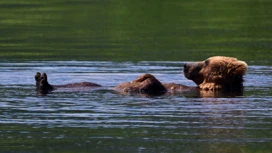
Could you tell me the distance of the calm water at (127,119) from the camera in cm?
1349

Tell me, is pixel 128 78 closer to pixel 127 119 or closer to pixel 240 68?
pixel 240 68

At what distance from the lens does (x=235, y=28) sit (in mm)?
34594

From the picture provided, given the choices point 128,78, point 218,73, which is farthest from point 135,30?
point 218,73

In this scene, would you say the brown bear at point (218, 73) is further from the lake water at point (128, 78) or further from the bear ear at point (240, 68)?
the lake water at point (128, 78)

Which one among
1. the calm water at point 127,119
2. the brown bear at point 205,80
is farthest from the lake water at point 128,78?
the brown bear at point 205,80

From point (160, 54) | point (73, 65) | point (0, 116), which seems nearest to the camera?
point (0, 116)

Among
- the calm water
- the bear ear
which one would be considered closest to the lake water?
the calm water

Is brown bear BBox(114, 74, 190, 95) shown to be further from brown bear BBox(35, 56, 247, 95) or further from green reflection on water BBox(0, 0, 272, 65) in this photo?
green reflection on water BBox(0, 0, 272, 65)

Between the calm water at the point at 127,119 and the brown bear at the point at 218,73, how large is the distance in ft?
1.25

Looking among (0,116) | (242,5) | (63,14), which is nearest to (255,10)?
(242,5)

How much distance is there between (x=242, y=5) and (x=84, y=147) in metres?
33.5

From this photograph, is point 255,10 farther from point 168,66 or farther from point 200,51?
point 168,66

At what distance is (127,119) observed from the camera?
15.5 m

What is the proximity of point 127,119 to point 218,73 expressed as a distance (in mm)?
4444
